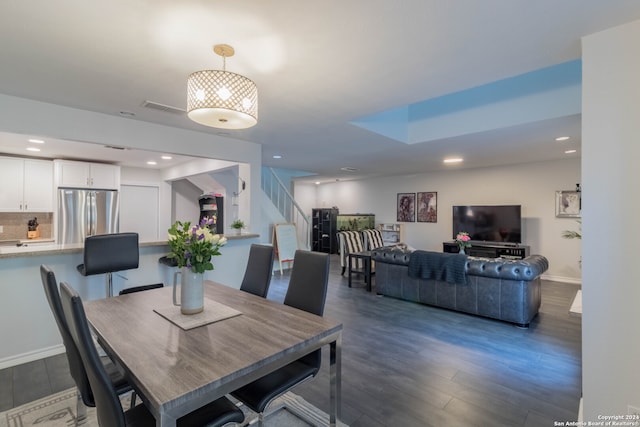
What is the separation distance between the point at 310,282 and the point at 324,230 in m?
7.41

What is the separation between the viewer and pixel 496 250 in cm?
607

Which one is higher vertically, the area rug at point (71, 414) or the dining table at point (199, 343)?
the dining table at point (199, 343)

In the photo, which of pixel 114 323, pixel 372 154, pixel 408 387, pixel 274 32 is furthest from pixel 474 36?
pixel 372 154

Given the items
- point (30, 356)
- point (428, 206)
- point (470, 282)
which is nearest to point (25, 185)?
point (30, 356)

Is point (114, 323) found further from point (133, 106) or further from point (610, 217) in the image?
point (610, 217)

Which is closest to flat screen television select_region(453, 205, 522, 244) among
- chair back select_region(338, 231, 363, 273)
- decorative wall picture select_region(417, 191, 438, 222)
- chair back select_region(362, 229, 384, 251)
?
decorative wall picture select_region(417, 191, 438, 222)

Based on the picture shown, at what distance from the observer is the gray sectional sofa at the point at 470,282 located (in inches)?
139

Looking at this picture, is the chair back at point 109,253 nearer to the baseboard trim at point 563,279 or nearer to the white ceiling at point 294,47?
the white ceiling at point 294,47

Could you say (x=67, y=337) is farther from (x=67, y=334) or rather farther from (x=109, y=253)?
(x=109, y=253)

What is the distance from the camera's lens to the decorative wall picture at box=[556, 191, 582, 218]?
5598mm

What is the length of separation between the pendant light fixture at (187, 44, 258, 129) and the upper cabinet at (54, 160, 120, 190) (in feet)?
16.0

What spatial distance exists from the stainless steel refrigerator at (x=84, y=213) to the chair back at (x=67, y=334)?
15.2ft

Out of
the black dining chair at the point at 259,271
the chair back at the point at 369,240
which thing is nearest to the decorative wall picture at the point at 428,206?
the chair back at the point at 369,240

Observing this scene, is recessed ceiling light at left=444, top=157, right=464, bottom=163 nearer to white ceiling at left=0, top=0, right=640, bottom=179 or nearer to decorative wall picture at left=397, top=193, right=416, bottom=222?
decorative wall picture at left=397, top=193, right=416, bottom=222
